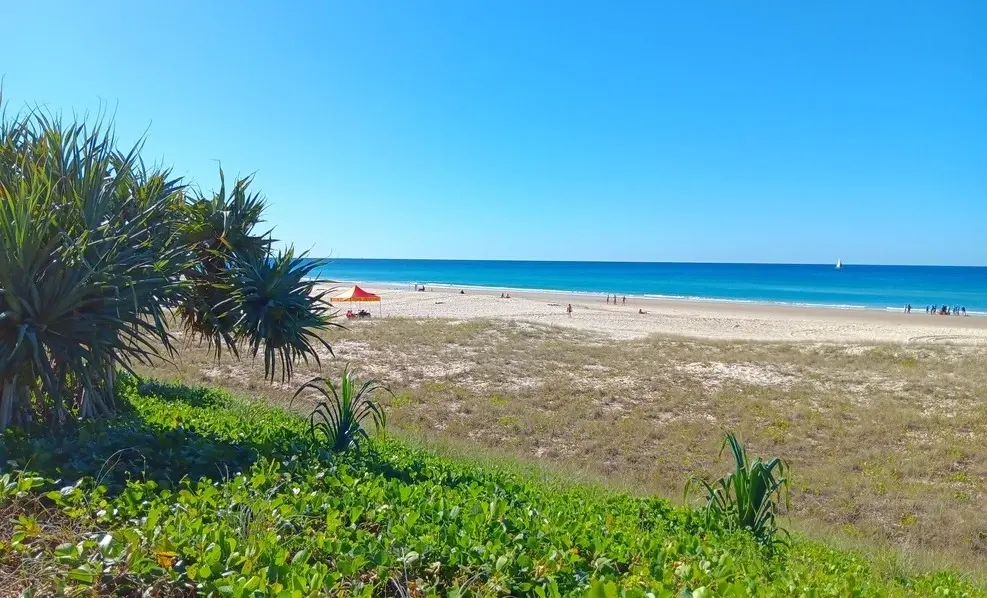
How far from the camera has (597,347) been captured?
22.2m

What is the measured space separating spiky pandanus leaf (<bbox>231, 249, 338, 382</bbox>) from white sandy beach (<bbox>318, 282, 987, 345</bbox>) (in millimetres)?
20934

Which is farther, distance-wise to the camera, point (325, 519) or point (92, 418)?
point (92, 418)

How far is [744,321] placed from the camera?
38156mm

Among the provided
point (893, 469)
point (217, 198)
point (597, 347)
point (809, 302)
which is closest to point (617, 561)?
point (217, 198)

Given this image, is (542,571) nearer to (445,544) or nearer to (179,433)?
(445,544)

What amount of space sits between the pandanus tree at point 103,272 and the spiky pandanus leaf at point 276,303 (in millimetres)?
13

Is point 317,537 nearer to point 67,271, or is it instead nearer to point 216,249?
point 67,271

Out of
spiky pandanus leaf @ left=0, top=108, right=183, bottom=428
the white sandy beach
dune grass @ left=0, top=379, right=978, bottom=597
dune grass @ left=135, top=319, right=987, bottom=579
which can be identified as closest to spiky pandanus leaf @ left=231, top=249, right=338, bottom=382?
spiky pandanus leaf @ left=0, top=108, right=183, bottom=428

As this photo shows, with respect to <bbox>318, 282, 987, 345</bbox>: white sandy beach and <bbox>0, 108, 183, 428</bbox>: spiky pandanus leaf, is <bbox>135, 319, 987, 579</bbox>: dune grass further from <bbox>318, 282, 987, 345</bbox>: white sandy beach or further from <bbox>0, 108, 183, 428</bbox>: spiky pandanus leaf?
<bbox>318, 282, 987, 345</bbox>: white sandy beach

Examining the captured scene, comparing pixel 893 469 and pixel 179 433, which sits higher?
pixel 179 433

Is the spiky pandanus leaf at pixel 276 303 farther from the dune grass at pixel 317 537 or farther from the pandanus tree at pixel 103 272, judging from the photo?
the dune grass at pixel 317 537

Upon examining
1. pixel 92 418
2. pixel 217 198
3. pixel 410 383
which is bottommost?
pixel 410 383

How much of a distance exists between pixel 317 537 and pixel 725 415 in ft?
37.2

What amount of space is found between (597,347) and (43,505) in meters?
19.9
